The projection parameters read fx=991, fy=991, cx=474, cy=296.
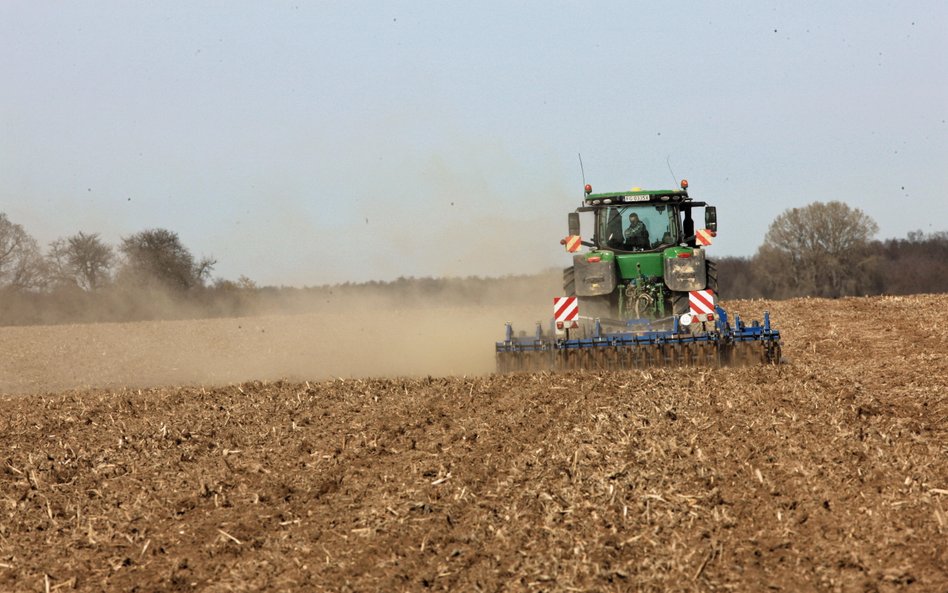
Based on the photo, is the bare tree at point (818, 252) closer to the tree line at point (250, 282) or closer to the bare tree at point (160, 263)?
the tree line at point (250, 282)

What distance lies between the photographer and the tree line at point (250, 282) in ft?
127

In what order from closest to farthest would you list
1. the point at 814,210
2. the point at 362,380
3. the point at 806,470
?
1. the point at 806,470
2. the point at 362,380
3. the point at 814,210

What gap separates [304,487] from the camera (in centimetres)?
747

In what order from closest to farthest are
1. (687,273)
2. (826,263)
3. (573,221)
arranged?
(687,273) → (573,221) → (826,263)

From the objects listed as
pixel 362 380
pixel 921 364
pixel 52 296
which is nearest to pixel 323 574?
pixel 362 380

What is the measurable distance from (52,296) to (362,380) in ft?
105

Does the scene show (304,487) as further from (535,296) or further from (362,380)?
(535,296)

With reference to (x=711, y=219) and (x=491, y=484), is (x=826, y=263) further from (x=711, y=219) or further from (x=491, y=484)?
(x=491, y=484)

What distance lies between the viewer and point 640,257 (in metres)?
14.6

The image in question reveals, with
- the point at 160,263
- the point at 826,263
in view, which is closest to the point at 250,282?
the point at 160,263

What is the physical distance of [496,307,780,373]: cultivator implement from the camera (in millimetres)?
13109

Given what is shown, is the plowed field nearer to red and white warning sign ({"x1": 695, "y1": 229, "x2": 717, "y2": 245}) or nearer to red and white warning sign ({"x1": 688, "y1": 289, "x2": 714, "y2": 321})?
red and white warning sign ({"x1": 688, "y1": 289, "x2": 714, "y2": 321})

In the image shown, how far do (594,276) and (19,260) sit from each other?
31209 mm

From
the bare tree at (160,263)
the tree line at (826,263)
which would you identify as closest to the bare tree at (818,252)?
the tree line at (826,263)
